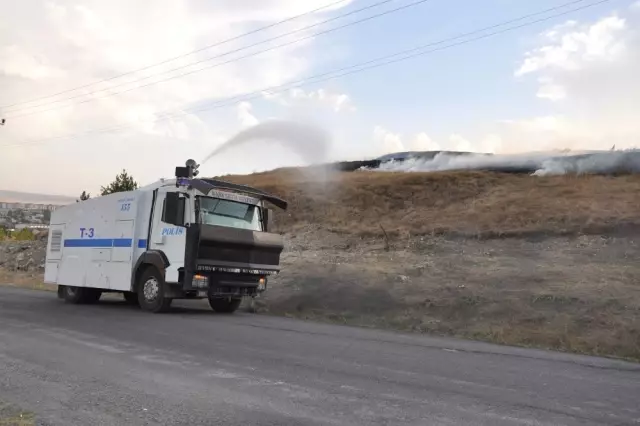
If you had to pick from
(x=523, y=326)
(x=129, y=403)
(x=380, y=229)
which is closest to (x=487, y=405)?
(x=129, y=403)

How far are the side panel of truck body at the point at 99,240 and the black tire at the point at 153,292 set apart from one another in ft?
1.46

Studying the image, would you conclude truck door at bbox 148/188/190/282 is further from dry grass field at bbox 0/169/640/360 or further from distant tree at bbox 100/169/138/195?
distant tree at bbox 100/169/138/195

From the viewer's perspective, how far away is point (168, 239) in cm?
1407

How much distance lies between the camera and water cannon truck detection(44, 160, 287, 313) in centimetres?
1355

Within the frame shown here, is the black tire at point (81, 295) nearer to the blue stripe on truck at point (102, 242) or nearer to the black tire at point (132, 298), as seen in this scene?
the black tire at point (132, 298)

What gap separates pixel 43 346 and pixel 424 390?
5800 mm

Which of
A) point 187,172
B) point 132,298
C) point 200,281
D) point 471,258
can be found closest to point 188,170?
point 187,172

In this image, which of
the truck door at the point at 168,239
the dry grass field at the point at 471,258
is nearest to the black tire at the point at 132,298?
the truck door at the point at 168,239

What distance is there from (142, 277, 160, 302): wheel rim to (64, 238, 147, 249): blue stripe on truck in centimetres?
86

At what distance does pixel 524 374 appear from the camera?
313 inches

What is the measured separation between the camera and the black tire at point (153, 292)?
46.2ft

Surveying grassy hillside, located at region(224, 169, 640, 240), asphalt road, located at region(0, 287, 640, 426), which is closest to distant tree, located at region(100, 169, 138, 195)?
grassy hillside, located at region(224, 169, 640, 240)

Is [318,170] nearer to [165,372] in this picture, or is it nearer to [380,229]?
[380,229]

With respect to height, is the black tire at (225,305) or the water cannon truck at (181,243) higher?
the water cannon truck at (181,243)
